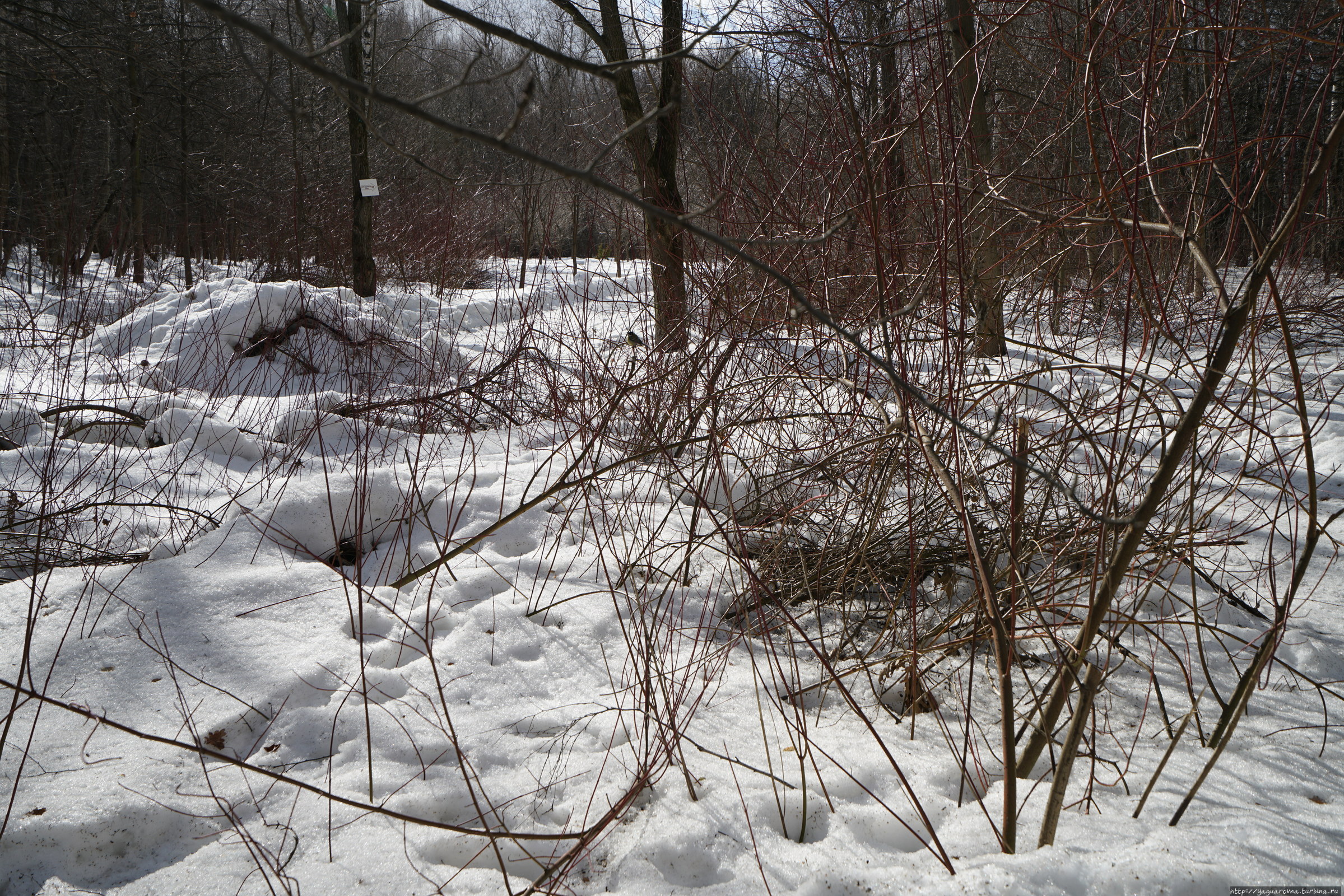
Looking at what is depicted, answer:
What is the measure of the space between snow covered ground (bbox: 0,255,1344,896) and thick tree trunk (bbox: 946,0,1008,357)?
342 mm

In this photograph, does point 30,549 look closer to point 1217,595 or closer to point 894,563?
A: point 894,563

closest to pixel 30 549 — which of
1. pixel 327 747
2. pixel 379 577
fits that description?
pixel 379 577

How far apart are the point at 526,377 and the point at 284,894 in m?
3.79

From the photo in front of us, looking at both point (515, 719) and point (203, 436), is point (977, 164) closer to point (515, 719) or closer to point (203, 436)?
point (515, 719)

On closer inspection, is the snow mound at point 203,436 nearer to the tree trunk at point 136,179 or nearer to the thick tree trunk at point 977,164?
the thick tree trunk at point 977,164

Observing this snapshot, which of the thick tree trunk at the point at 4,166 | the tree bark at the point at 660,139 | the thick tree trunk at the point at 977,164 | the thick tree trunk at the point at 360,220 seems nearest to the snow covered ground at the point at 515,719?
the thick tree trunk at the point at 977,164

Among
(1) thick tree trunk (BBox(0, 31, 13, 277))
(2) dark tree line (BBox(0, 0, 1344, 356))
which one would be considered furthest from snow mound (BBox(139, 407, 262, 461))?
(1) thick tree trunk (BBox(0, 31, 13, 277))

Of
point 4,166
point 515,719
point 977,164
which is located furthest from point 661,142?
point 4,166

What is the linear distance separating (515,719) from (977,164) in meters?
1.57

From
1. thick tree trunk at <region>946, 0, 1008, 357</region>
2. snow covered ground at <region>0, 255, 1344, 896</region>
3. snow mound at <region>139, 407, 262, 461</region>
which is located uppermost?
thick tree trunk at <region>946, 0, 1008, 357</region>

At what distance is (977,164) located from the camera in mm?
1727

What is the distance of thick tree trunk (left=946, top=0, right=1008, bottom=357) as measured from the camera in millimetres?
1722

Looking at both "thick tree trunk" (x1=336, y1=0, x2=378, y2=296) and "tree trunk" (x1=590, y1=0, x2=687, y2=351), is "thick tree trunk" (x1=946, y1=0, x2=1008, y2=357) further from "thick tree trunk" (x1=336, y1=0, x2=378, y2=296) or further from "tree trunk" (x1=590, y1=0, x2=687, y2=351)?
"thick tree trunk" (x1=336, y1=0, x2=378, y2=296)

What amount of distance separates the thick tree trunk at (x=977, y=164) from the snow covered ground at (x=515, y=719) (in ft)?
1.12
